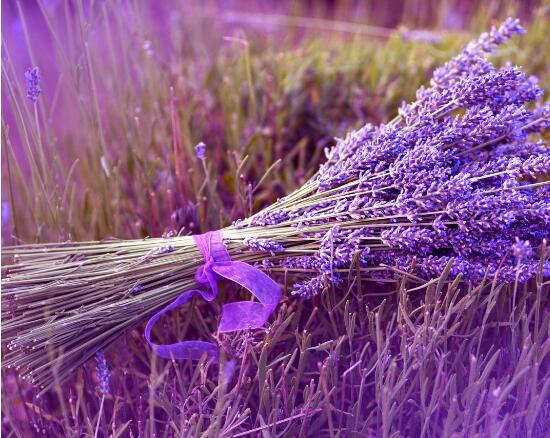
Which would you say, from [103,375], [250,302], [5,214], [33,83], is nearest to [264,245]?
[250,302]

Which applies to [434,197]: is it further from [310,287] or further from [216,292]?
[216,292]

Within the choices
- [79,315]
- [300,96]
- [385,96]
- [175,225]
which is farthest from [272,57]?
[79,315]

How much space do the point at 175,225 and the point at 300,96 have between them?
3.08 ft

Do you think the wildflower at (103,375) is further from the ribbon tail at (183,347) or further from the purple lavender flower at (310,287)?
the purple lavender flower at (310,287)

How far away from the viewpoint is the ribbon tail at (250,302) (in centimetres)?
112

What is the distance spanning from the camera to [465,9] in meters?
4.14

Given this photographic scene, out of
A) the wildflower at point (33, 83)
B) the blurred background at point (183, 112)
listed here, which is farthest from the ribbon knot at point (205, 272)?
the wildflower at point (33, 83)

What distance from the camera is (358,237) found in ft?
3.62

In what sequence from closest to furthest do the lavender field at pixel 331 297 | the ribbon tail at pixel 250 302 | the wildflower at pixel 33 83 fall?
1. the lavender field at pixel 331 297
2. the ribbon tail at pixel 250 302
3. the wildflower at pixel 33 83

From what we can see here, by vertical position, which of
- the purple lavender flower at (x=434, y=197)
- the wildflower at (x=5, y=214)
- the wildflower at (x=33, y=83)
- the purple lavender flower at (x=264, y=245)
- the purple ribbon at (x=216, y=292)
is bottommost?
the wildflower at (x=5, y=214)

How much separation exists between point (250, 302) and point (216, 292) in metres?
0.07

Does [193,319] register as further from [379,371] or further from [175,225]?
[379,371]

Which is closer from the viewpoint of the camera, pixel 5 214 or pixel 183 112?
pixel 5 214

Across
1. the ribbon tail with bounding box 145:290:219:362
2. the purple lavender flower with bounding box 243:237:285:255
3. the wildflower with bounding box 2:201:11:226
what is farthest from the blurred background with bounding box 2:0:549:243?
the ribbon tail with bounding box 145:290:219:362
